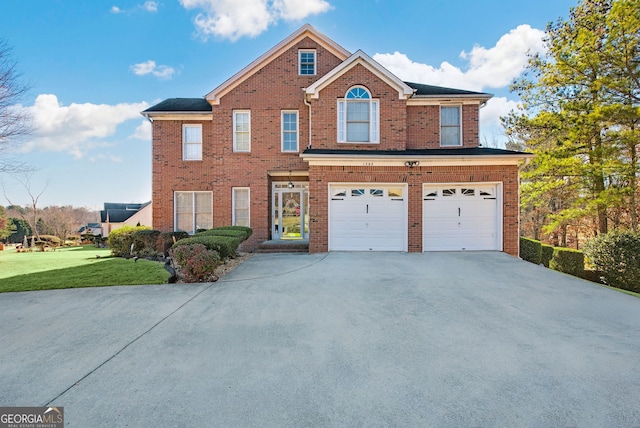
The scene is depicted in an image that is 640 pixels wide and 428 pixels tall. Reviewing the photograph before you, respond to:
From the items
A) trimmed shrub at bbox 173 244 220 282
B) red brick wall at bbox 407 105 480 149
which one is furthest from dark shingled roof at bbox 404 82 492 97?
trimmed shrub at bbox 173 244 220 282

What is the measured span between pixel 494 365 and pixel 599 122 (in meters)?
17.3

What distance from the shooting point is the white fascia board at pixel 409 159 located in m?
11.3

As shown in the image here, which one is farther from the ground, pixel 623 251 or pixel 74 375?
pixel 623 251

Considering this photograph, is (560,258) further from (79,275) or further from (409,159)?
(79,275)

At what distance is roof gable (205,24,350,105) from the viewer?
14.2m

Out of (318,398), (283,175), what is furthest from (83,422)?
(283,175)

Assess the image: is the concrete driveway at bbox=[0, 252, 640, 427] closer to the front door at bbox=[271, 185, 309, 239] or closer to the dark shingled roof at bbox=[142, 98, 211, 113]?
the front door at bbox=[271, 185, 309, 239]

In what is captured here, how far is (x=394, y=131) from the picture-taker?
42.3ft

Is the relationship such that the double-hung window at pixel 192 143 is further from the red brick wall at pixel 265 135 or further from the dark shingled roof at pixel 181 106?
the dark shingled roof at pixel 181 106

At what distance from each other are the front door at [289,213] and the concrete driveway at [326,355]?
7399mm

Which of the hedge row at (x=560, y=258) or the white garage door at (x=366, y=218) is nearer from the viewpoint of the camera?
the white garage door at (x=366, y=218)

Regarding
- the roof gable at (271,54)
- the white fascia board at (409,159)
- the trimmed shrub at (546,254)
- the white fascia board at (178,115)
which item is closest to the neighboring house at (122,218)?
the white fascia board at (178,115)

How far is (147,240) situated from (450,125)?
48.3 feet

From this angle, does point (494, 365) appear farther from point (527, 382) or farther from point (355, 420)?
point (355, 420)
